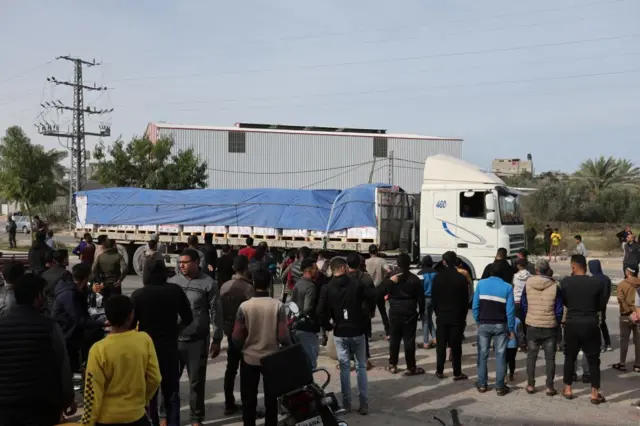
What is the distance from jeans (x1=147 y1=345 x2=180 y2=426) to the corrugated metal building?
129 feet

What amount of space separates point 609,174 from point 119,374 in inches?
1886

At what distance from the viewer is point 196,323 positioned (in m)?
5.98

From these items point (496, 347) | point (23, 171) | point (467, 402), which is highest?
point (23, 171)

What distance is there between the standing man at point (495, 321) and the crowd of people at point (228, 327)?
13mm

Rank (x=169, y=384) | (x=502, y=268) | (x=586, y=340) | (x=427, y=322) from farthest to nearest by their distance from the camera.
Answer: (x=427, y=322) → (x=502, y=268) → (x=586, y=340) → (x=169, y=384)

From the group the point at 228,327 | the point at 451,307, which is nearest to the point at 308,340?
the point at 228,327

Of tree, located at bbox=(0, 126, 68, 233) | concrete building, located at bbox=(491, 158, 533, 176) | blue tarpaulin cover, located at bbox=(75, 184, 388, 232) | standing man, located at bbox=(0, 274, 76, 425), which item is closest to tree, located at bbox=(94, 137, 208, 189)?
tree, located at bbox=(0, 126, 68, 233)

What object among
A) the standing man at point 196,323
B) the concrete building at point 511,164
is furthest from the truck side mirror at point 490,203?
the concrete building at point 511,164

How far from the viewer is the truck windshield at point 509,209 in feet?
45.0

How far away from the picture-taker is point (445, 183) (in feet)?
46.2

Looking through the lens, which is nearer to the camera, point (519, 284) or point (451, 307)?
point (451, 307)

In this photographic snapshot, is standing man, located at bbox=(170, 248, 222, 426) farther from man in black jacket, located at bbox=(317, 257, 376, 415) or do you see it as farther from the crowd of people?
man in black jacket, located at bbox=(317, 257, 376, 415)

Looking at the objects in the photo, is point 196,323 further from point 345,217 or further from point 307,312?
point 345,217

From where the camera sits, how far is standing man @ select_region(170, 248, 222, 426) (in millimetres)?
5996
